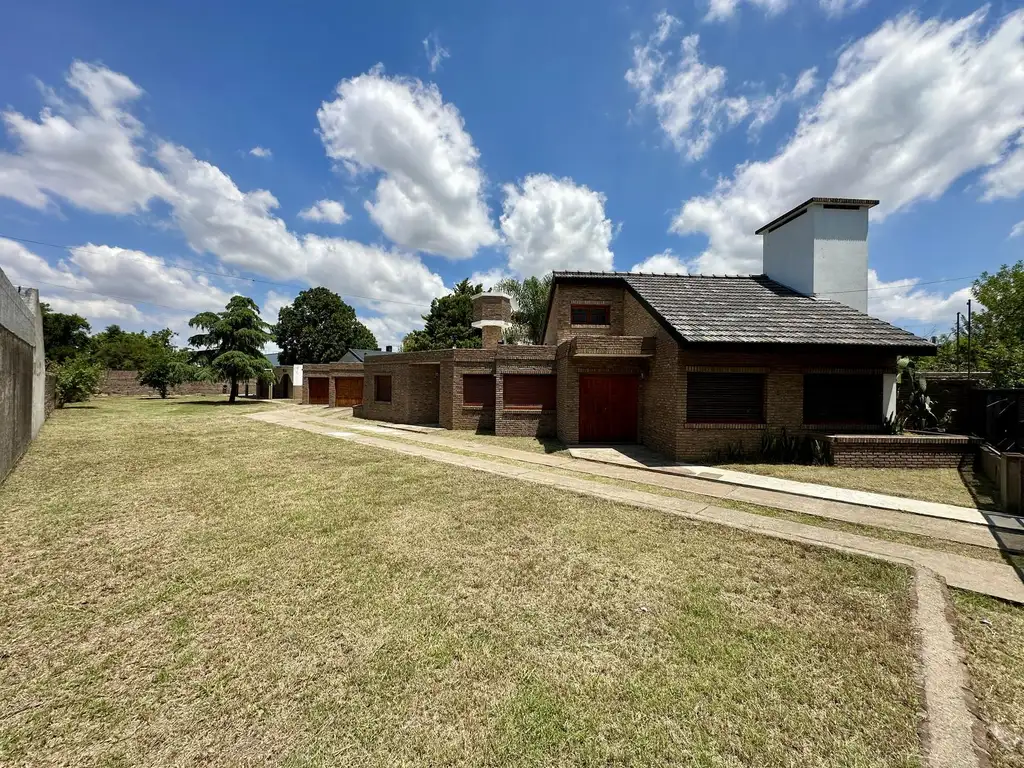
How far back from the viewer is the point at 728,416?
37.5 ft

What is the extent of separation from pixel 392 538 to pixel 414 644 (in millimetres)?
2346

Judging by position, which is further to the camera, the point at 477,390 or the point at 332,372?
the point at 332,372

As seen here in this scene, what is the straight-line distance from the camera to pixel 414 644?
3365 millimetres

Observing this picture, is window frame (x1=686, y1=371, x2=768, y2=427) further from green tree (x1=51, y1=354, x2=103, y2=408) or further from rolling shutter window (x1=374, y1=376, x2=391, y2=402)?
green tree (x1=51, y1=354, x2=103, y2=408)

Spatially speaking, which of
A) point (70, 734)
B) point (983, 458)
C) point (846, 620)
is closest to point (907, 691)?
point (846, 620)

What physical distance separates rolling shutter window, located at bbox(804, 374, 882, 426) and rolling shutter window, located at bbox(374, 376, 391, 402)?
59.8 feet

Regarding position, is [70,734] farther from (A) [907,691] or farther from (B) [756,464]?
(B) [756,464]

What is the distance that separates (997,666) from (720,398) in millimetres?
8658

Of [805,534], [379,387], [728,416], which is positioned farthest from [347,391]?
[805,534]

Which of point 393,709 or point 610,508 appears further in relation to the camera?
point 610,508

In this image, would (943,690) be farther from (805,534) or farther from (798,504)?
(798,504)

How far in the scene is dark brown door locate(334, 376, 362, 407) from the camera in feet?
94.9

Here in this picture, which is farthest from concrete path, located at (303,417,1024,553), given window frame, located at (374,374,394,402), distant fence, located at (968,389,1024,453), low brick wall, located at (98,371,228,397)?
low brick wall, located at (98,371,228,397)

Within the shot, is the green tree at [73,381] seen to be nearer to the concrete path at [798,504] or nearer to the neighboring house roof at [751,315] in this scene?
the concrete path at [798,504]
